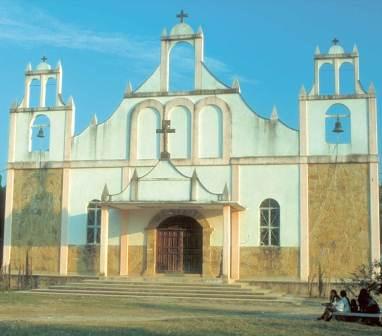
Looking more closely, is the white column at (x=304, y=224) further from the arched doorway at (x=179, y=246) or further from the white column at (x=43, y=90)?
the white column at (x=43, y=90)

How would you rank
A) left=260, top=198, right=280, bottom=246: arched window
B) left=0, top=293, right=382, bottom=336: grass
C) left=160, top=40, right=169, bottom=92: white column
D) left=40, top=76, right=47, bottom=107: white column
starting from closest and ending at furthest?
left=0, top=293, right=382, bottom=336: grass
left=260, top=198, right=280, bottom=246: arched window
left=160, top=40, right=169, bottom=92: white column
left=40, top=76, right=47, bottom=107: white column

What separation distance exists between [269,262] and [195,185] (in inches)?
165

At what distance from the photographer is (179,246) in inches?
1011

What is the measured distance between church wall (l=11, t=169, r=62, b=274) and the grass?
5464 mm

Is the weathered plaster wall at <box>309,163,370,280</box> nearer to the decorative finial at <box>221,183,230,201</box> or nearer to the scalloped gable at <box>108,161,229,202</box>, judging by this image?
the decorative finial at <box>221,183,230,201</box>

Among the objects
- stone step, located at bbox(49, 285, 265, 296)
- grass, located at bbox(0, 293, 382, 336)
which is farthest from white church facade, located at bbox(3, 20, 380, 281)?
grass, located at bbox(0, 293, 382, 336)

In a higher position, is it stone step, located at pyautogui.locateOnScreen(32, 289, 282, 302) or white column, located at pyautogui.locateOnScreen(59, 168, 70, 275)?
white column, located at pyautogui.locateOnScreen(59, 168, 70, 275)

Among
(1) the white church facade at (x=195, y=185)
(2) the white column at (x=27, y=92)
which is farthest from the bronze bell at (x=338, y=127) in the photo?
(2) the white column at (x=27, y=92)

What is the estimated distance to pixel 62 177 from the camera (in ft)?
89.6

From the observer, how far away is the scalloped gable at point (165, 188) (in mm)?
23672

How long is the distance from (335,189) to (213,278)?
561 centimetres

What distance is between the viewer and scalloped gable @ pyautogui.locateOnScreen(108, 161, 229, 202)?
2367 centimetres

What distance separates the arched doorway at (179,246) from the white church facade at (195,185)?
0.13 ft

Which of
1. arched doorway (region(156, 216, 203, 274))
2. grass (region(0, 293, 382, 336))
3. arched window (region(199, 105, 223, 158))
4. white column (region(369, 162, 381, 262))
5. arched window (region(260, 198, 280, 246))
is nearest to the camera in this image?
grass (region(0, 293, 382, 336))
